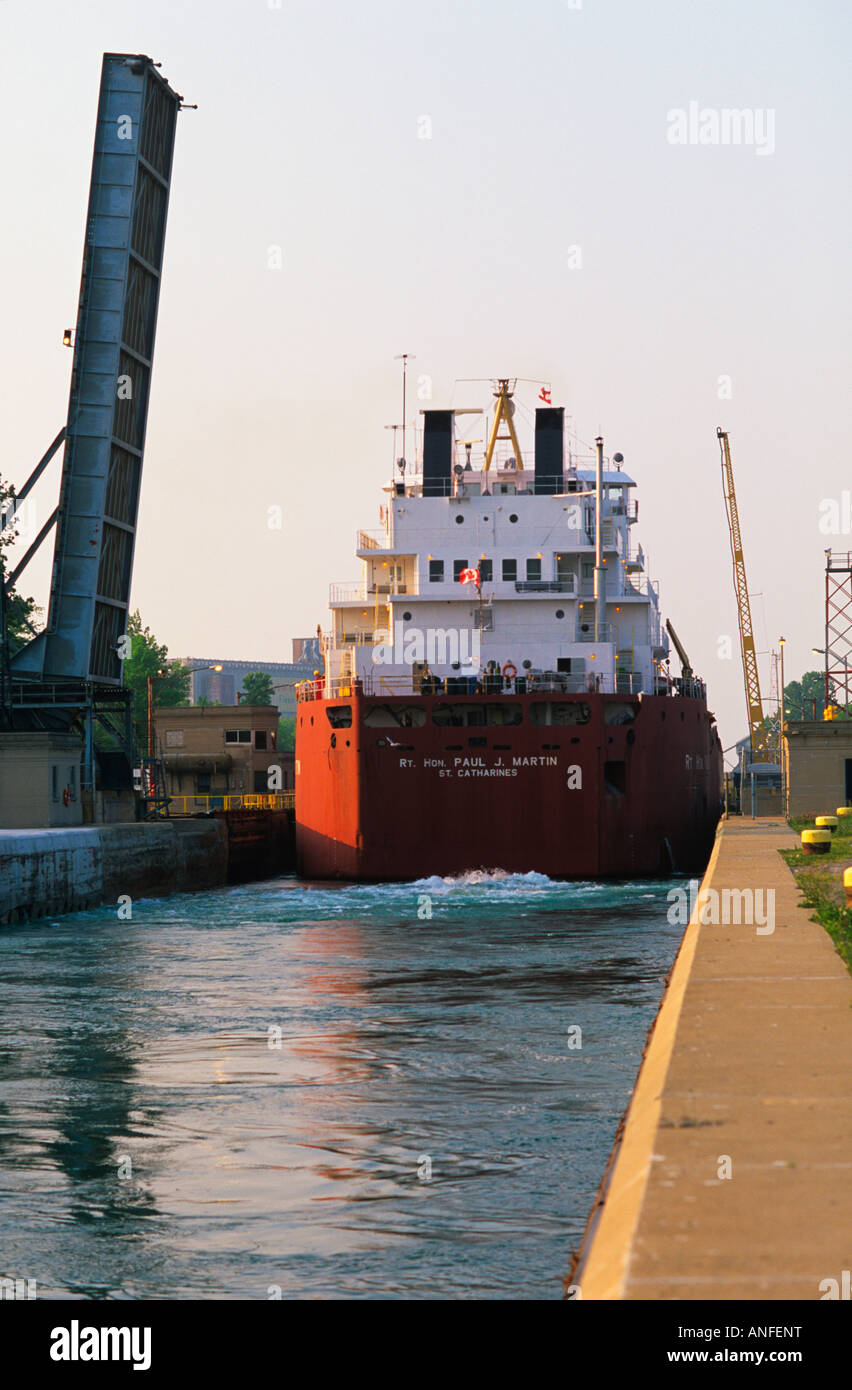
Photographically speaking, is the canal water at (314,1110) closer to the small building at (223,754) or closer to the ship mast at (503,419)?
the ship mast at (503,419)

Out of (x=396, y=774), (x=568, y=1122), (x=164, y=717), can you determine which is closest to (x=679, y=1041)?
(x=568, y=1122)

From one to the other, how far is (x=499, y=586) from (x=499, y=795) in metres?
8.72

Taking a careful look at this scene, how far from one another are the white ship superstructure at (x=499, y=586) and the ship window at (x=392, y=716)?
75 cm

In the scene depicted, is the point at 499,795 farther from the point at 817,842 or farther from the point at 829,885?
the point at 829,885

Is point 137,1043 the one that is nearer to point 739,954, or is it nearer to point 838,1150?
point 739,954

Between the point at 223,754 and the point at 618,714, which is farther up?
the point at 223,754

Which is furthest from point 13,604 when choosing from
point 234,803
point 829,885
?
point 829,885

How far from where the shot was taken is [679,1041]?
10.2 metres

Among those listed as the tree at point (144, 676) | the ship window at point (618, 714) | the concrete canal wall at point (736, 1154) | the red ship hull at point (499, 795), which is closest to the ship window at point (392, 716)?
the red ship hull at point (499, 795)

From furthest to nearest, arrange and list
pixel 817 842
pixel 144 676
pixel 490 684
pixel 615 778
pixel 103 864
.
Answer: pixel 144 676
pixel 490 684
pixel 615 778
pixel 103 864
pixel 817 842

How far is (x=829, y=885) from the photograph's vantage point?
22.5m

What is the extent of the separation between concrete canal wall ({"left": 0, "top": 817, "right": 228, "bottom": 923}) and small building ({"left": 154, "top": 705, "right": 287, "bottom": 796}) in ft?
96.3

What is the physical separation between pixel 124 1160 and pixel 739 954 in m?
6.39

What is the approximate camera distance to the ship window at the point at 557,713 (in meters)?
43.0
